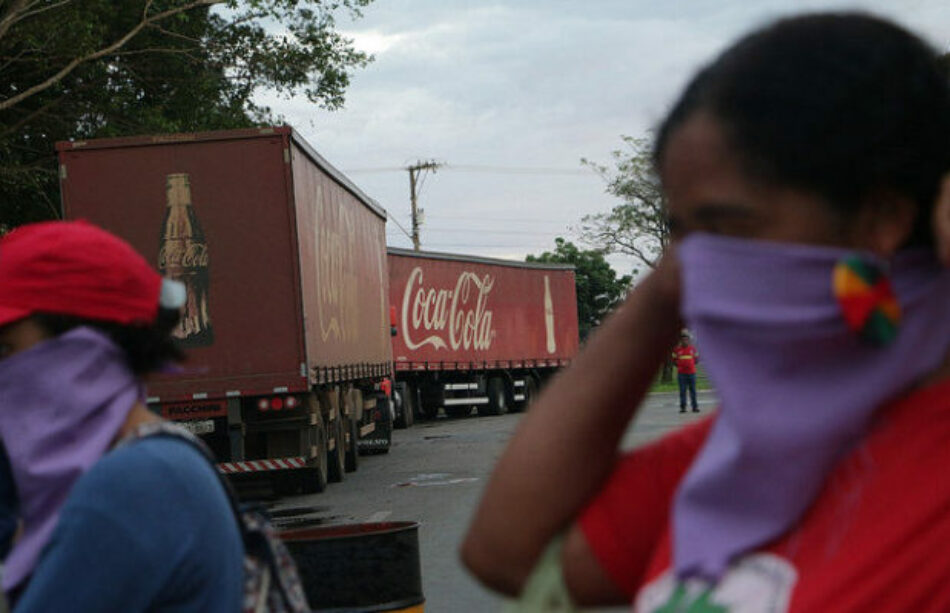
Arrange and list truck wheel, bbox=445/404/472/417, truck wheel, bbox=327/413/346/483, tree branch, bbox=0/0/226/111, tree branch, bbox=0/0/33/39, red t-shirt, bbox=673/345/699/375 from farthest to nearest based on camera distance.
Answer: truck wheel, bbox=445/404/472/417 → red t-shirt, bbox=673/345/699/375 → tree branch, bbox=0/0/226/111 → tree branch, bbox=0/0/33/39 → truck wheel, bbox=327/413/346/483

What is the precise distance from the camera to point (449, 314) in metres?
37.1

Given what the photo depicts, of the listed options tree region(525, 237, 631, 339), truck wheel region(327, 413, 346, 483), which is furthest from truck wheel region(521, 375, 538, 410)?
tree region(525, 237, 631, 339)

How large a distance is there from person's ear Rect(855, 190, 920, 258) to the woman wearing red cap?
1252 mm

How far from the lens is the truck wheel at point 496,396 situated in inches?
1580

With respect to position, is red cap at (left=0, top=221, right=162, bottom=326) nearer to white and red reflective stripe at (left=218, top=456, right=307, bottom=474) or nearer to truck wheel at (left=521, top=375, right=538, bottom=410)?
white and red reflective stripe at (left=218, top=456, right=307, bottom=474)

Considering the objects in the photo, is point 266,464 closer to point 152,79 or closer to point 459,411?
point 152,79

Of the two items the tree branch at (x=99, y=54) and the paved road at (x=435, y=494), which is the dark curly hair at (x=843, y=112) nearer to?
the paved road at (x=435, y=494)

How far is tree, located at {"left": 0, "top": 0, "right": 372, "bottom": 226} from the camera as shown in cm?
2484

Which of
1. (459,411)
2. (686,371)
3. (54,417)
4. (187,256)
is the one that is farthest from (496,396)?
(54,417)

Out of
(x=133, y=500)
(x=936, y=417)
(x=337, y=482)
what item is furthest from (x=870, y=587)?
(x=337, y=482)

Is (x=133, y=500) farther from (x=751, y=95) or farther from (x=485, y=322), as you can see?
(x=485, y=322)

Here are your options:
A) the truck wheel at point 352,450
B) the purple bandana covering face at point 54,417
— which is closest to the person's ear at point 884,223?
the purple bandana covering face at point 54,417

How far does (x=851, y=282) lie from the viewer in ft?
4.49

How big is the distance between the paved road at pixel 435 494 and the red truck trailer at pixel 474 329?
4743 millimetres
